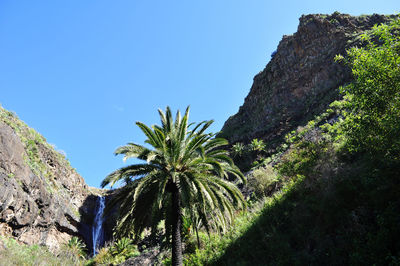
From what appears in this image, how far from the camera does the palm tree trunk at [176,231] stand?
11.0m

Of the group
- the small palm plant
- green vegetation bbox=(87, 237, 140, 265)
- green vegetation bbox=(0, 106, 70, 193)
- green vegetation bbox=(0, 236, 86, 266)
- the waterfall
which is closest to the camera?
green vegetation bbox=(0, 236, 86, 266)

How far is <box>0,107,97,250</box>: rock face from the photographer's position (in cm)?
2056

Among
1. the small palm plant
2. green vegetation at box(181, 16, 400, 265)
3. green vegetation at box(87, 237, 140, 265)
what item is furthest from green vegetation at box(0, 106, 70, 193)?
green vegetation at box(181, 16, 400, 265)

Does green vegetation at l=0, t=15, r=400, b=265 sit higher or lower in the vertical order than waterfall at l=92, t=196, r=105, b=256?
lower

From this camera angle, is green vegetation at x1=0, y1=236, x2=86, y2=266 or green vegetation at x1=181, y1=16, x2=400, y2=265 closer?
green vegetation at x1=181, y1=16, x2=400, y2=265

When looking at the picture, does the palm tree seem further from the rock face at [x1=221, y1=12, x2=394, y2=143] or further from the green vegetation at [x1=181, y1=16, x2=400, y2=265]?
the rock face at [x1=221, y1=12, x2=394, y2=143]

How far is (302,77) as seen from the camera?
4959 cm

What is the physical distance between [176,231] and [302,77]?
47302mm

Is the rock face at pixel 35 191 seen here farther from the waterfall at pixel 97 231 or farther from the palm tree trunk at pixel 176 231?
the palm tree trunk at pixel 176 231

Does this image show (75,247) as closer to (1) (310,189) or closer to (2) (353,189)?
(1) (310,189)

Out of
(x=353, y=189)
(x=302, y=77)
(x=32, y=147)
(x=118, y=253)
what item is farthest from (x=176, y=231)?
(x=302, y=77)

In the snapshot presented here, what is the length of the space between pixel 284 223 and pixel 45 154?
31.4 m

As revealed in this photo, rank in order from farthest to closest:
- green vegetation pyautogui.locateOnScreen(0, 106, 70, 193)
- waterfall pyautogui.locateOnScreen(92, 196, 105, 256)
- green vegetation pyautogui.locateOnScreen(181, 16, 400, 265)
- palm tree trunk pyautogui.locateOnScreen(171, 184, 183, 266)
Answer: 1. waterfall pyautogui.locateOnScreen(92, 196, 105, 256)
2. green vegetation pyautogui.locateOnScreen(0, 106, 70, 193)
3. palm tree trunk pyautogui.locateOnScreen(171, 184, 183, 266)
4. green vegetation pyautogui.locateOnScreen(181, 16, 400, 265)

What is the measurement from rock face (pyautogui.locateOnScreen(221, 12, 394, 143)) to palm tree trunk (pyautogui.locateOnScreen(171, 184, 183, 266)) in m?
35.4
